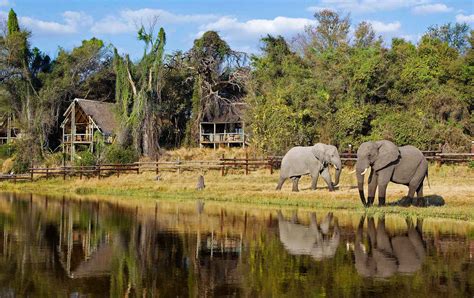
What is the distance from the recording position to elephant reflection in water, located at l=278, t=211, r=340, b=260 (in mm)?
15430

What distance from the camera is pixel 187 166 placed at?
4094 centimetres

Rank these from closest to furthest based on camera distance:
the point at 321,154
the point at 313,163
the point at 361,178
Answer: the point at 361,178 → the point at 321,154 → the point at 313,163

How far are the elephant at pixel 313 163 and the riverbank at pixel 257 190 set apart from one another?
0.76 metres

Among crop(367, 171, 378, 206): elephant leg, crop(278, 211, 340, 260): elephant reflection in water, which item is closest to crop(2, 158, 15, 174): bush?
crop(367, 171, 378, 206): elephant leg

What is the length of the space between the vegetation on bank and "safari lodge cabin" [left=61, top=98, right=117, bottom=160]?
4.73 feet

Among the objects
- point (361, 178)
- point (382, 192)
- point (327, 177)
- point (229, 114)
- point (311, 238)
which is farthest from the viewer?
point (229, 114)

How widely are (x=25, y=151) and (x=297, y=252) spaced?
40.8m

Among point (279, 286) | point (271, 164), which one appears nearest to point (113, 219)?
point (279, 286)

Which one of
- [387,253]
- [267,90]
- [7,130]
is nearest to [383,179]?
[387,253]

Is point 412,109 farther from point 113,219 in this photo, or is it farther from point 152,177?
point 113,219

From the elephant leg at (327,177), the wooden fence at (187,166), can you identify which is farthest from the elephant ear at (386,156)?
the wooden fence at (187,166)

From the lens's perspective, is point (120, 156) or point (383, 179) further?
point (120, 156)

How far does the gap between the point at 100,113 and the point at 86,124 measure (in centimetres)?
213

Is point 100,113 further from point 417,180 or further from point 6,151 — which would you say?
point 417,180
